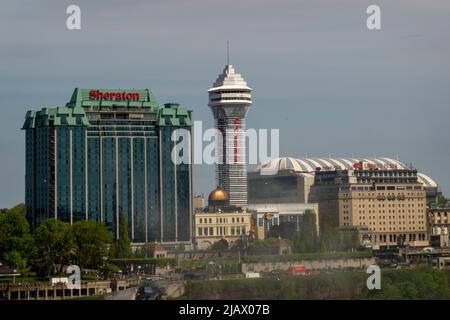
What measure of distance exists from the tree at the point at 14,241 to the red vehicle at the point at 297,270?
739 inches

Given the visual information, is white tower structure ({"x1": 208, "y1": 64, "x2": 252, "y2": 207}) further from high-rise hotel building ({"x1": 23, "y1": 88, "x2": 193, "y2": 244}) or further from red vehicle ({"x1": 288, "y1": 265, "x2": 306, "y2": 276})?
red vehicle ({"x1": 288, "y1": 265, "x2": 306, "y2": 276})

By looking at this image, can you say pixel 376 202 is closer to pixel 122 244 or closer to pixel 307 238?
pixel 307 238

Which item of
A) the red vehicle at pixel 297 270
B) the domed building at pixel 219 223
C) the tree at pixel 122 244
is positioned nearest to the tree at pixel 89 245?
the tree at pixel 122 244

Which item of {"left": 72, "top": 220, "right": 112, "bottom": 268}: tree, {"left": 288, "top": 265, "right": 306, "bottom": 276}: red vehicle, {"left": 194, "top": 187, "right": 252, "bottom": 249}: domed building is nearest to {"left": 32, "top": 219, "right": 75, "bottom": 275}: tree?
{"left": 72, "top": 220, "right": 112, "bottom": 268}: tree

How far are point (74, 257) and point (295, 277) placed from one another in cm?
1880

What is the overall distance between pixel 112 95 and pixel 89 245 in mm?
29350

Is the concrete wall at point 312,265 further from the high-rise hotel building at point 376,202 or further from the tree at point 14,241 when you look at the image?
the high-rise hotel building at point 376,202

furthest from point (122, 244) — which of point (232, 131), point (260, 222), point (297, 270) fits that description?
point (232, 131)

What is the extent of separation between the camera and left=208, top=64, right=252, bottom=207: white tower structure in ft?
539

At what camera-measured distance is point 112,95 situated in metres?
140

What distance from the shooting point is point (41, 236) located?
113m
